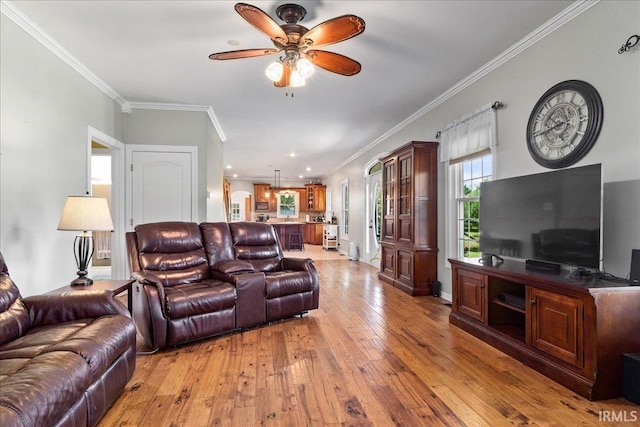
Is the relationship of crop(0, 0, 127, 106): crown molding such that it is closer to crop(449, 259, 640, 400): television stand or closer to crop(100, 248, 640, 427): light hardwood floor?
crop(100, 248, 640, 427): light hardwood floor

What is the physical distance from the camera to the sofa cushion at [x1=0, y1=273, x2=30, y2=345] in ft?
6.10

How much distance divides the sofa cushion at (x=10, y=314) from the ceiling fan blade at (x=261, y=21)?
7.08ft

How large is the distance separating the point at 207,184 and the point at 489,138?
392 centimetres

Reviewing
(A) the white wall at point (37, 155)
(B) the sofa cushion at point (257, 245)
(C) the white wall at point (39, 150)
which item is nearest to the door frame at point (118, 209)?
(C) the white wall at point (39, 150)

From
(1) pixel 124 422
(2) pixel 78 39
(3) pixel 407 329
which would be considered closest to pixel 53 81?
(2) pixel 78 39

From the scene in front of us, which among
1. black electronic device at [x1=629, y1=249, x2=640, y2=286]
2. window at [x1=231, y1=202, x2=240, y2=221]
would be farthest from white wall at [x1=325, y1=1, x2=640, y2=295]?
window at [x1=231, y1=202, x2=240, y2=221]

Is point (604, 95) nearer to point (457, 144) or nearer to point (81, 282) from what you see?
point (457, 144)

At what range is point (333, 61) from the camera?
2.70 meters

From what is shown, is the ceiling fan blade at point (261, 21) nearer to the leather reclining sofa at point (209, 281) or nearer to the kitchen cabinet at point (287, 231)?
the leather reclining sofa at point (209, 281)

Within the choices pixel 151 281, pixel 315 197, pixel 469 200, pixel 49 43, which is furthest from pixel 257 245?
pixel 315 197

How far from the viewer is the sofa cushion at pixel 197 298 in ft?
9.46

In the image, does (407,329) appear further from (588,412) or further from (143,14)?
(143,14)

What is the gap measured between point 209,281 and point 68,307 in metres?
1.44

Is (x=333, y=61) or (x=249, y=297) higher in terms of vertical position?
(x=333, y=61)
